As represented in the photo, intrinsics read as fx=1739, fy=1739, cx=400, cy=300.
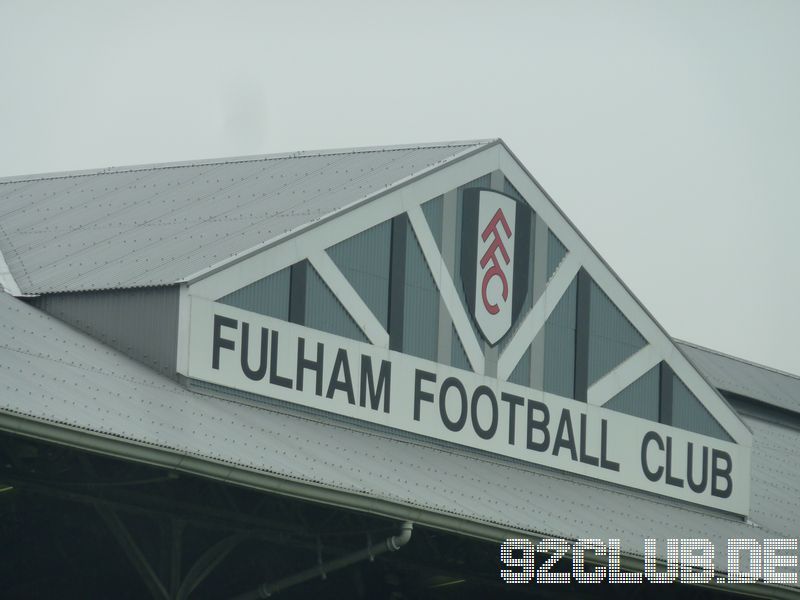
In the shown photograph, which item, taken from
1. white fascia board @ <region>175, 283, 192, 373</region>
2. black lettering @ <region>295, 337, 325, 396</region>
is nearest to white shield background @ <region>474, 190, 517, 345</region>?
black lettering @ <region>295, 337, 325, 396</region>

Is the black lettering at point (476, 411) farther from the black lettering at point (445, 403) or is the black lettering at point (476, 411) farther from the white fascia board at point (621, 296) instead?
the white fascia board at point (621, 296)

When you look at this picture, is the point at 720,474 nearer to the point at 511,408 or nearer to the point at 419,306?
the point at 511,408

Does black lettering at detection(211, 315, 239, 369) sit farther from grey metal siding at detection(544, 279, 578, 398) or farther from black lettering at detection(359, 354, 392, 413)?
grey metal siding at detection(544, 279, 578, 398)

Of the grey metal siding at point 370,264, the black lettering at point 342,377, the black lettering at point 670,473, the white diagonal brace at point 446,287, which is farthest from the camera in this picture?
the black lettering at point 670,473

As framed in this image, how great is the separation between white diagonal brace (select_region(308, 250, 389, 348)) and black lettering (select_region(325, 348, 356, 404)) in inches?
32.2

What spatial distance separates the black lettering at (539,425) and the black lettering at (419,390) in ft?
8.32

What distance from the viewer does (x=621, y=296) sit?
34.2m

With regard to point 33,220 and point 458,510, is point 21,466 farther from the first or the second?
point 33,220

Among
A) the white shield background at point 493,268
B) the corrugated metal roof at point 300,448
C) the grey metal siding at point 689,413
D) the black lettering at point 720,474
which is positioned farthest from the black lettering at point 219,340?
the black lettering at point 720,474

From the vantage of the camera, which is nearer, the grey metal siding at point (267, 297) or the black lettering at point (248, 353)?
the black lettering at point (248, 353)

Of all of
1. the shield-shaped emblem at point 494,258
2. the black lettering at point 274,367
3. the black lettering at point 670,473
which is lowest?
the black lettering at point 670,473

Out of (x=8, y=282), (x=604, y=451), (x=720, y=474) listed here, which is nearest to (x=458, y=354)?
(x=604, y=451)

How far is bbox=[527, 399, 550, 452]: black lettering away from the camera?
3156 cm

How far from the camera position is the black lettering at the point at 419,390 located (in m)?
29.6
